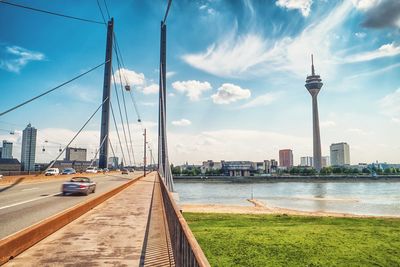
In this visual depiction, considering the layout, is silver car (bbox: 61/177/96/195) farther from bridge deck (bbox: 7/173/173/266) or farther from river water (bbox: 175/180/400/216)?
river water (bbox: 175/180/400/216)

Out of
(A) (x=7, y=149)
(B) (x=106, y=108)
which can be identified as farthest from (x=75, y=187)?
(A) (x=7, y=149)

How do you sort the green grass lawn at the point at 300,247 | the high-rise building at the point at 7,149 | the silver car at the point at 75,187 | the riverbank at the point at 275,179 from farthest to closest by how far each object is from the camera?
the riverbank at the point at 275,179
the high-rise building at the point at 7,149
the silver car at the point at 75,187
the green grass lawn at the point at 300,247

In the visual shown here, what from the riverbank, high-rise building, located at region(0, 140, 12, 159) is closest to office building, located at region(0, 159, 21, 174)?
high-rise building, located at region(0, 140, 12, 159)

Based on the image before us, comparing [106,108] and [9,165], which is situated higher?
[106,108]

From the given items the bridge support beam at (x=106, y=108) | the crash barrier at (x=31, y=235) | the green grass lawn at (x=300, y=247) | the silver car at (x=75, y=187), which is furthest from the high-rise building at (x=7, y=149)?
the crash barrier at (x=31, y=235)

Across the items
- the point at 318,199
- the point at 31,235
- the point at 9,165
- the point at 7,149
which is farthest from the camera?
the point at 7,149

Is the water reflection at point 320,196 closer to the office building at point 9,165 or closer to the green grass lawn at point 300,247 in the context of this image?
the green grass lawn at point 300,247

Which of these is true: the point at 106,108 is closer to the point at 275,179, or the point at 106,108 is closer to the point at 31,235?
the point at 31,235

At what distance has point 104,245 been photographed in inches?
304

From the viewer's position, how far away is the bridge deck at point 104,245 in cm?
648

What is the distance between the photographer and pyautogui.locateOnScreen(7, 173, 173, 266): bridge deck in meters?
6.48

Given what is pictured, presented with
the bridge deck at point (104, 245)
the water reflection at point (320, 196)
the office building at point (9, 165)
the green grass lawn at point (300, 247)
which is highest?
the office building at point (9, 165)

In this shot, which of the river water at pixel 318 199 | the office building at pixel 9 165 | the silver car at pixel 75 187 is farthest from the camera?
the office building at pixel 9 165

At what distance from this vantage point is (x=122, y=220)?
11.5 meters
